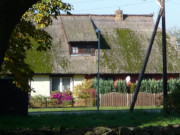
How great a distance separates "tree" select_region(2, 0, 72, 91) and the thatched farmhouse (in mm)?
23031

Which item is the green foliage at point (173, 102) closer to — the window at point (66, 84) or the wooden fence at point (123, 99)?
the wooden fence at point (123, 99)

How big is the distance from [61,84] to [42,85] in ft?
6.45

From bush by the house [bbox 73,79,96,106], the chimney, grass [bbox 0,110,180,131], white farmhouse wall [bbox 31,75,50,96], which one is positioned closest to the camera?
grass [bbox 0,110,180,131]

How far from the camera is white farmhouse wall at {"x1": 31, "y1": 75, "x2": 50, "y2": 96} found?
141 feet

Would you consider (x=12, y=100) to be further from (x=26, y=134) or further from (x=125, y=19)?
(x=125, y=19)

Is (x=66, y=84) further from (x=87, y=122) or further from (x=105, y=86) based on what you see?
(x=87, y=122)

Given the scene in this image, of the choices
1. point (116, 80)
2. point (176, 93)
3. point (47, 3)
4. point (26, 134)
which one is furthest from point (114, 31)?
point (26, 134)

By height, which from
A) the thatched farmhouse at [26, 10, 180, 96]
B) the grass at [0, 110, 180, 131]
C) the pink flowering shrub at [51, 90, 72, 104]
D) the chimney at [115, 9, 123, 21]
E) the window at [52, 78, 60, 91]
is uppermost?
the chimney at [115, 9, 123, 21]

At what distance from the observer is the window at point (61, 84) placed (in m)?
43.8

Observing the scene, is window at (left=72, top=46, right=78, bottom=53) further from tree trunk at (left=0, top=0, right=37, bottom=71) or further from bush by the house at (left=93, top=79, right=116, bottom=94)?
tree trunk at (left=0, top=0, right=37, bottom=71)

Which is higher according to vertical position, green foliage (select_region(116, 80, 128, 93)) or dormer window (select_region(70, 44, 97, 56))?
dormer window (select_region(70, 44, 97, 56))

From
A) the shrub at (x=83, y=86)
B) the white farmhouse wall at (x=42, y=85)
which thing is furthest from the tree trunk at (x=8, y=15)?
the white farmhouse wall at (x=42, y=85)

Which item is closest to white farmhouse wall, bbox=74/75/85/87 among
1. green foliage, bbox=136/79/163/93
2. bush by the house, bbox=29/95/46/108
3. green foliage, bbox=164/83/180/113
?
bush by the house, bbox=29/95/46/108

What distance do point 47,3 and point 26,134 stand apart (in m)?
9.31
